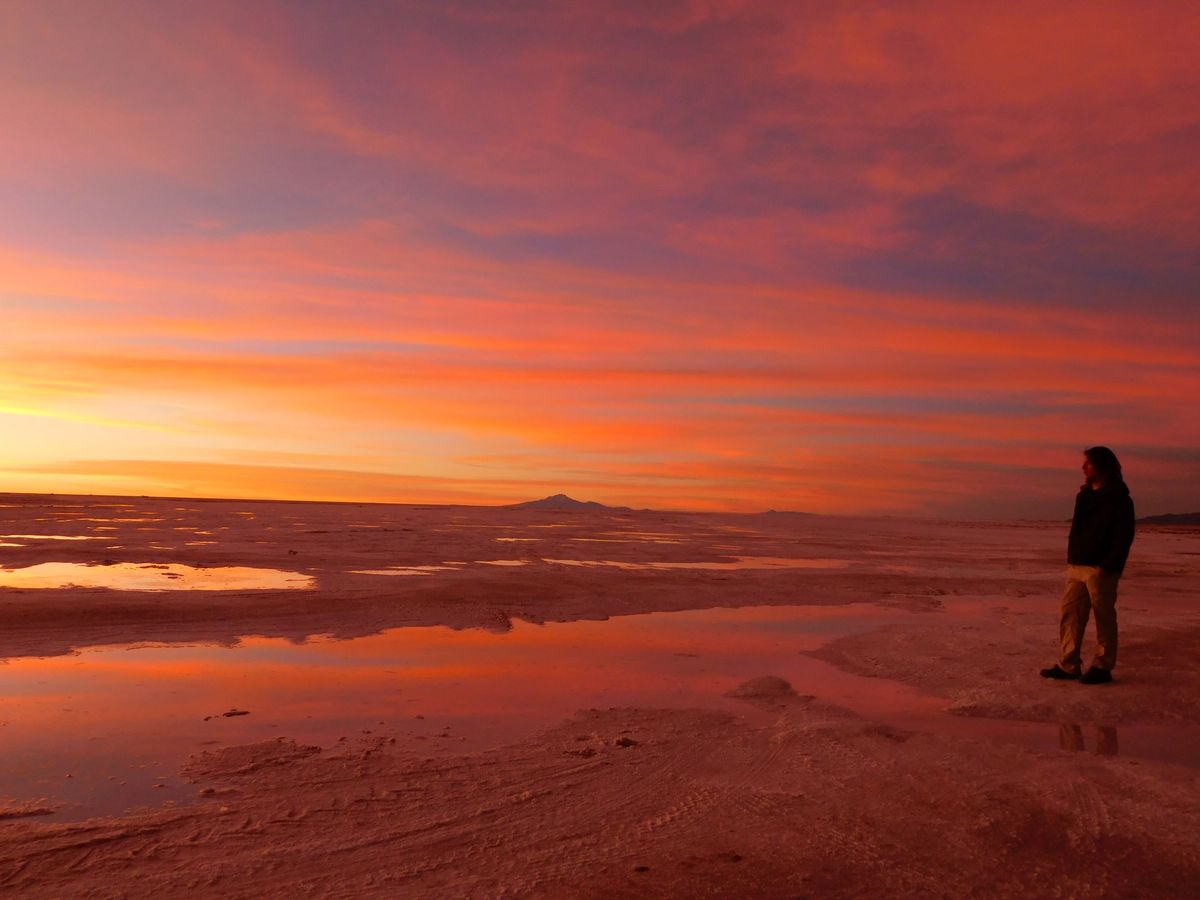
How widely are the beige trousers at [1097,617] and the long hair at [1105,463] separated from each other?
1.03m

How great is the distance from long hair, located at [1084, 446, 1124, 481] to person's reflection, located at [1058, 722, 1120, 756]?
3.12 m

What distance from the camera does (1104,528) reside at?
9227 mm

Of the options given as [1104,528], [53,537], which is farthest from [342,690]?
[53,537]

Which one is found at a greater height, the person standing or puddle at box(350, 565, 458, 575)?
the person standing

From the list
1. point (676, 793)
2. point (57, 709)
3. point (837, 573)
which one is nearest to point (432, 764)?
→ point (676, 793)

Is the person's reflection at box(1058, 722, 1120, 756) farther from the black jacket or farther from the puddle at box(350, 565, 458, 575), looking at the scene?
the puddle at box(350, 565, 458, 575)

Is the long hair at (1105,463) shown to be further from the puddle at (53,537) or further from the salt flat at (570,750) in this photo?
the puddle at (53,537)

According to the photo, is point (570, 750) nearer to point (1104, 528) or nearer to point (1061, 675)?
point (1061, 675)

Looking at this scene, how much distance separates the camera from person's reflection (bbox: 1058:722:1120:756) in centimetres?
674

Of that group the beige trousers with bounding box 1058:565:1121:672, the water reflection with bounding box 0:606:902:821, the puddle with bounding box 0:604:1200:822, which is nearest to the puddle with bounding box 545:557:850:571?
the water reflection with bounding box 0:606:902:821

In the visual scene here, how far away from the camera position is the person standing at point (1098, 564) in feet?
30.1

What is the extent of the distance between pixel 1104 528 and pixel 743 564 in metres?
14.5

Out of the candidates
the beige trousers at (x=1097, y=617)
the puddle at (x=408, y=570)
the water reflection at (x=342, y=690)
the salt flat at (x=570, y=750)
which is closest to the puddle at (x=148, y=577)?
the salt flat at (x=570, y=750)

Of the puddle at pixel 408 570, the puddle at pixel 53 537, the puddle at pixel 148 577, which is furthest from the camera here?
the puddle at pixel 53 537
